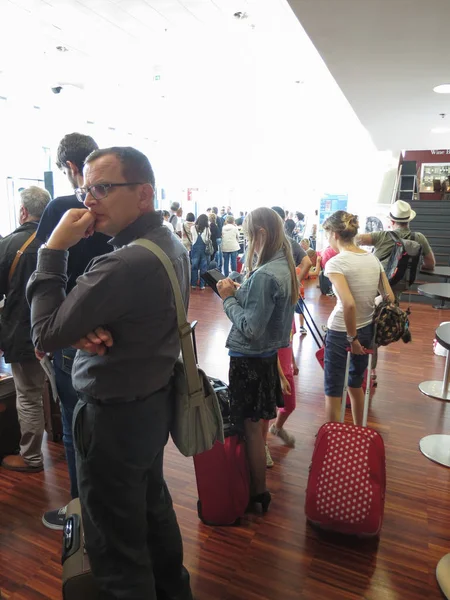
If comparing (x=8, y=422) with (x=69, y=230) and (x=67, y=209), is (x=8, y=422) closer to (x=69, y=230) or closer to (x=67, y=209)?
(x=67, y=209)

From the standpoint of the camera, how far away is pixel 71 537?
1466 mm

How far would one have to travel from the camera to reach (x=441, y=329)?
8.04ft

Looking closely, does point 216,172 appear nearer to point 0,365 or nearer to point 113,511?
point 0,365

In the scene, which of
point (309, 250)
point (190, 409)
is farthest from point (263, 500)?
point (309, 250)

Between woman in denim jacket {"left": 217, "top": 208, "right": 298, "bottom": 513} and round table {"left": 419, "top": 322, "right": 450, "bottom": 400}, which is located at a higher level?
woman in denim jacket {"left": 217, "top": 208, "right": 298, "bottom": 513}

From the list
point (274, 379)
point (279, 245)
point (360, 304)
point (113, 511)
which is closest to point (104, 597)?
point (113, 511)

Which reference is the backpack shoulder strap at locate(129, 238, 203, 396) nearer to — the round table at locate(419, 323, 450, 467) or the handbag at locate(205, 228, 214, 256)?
the round table at locate(419, 323, 450, 467)

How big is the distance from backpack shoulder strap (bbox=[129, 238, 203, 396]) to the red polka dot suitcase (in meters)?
0.94

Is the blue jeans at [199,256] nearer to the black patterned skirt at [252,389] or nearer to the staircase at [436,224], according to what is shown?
the staircase at [436,224]

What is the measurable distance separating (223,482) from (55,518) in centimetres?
83

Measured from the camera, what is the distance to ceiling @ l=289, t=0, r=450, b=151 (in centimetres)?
268

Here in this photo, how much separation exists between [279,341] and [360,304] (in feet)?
2.43

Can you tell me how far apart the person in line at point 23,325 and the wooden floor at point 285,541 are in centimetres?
16

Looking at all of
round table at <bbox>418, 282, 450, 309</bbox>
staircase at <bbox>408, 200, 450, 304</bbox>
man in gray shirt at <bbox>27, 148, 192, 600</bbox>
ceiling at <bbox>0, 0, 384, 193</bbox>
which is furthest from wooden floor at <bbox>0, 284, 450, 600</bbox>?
staircase at <bbox>408, 200, 450, 304</bbox>
